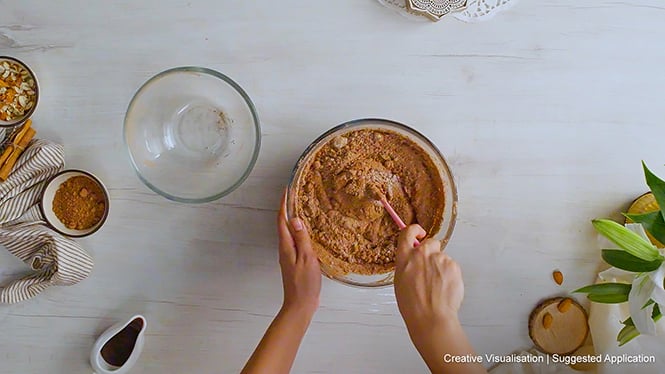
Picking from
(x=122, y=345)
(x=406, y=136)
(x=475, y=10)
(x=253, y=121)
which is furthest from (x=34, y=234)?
(x=475, y=10)

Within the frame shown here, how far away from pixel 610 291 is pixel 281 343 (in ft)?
2.03

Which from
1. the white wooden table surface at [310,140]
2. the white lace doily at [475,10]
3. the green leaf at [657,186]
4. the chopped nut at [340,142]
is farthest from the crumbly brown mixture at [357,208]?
the green leaf at [657,186]

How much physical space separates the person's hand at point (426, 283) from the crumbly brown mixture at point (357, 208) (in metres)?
0.09

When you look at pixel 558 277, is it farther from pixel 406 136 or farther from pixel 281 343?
pixel 281 343

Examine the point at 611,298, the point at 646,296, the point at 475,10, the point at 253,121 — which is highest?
the point at 475,10

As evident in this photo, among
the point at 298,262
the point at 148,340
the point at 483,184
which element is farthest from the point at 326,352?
the point at 483,184

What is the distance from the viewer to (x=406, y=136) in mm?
1225

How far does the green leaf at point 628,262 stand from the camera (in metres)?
0.95

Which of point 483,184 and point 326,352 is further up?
point 483,184

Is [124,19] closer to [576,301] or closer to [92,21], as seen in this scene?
[92,21]

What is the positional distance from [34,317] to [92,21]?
651mm

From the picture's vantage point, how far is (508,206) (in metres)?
1.34

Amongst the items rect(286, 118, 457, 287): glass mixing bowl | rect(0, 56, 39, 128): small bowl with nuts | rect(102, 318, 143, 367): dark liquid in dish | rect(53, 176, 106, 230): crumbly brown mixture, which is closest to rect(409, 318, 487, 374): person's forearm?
rect(286, 118, 457, 287): glass mixing bowl

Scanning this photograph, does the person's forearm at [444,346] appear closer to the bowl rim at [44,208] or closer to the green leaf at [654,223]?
the green leaf at [654,223]
